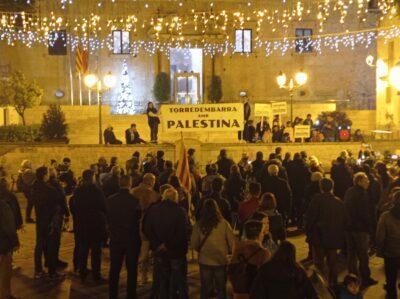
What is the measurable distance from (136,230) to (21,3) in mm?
28587

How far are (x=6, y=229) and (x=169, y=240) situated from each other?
2.17 meters

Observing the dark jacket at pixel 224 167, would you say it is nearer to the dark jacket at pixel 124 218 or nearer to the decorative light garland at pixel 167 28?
the dark jacket at pixel 124 218

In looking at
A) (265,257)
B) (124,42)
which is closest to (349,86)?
(124,42)

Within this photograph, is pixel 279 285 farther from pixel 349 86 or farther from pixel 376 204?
pixel 349 86

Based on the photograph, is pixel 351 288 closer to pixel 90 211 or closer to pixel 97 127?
pixel 90 211

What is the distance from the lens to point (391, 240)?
25.4 feet

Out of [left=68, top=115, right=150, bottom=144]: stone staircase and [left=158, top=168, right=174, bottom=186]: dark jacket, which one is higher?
[left=68, top=115, right=150, bottom=144]: stone staircase

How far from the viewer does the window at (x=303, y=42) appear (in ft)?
119

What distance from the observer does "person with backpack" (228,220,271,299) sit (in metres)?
5.79

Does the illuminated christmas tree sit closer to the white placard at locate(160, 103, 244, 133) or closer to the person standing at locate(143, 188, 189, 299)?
the white placard at locate(160, 103, 244, 133)

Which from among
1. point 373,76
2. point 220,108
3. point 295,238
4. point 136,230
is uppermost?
point 373,76

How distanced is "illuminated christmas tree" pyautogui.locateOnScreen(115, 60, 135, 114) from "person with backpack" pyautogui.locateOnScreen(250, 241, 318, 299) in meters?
29.7

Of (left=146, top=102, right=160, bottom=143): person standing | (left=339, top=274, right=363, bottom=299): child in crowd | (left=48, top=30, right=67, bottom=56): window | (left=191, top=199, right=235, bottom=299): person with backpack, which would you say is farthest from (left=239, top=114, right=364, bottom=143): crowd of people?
(left=339, top=274, right=363, bottom=299): child in crowd

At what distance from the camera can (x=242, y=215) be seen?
8680 millimetres
